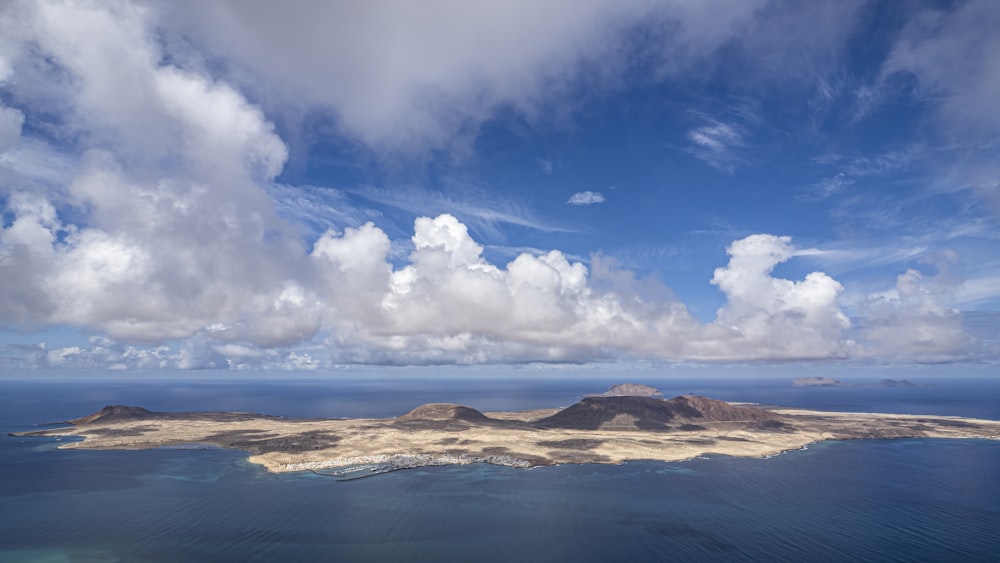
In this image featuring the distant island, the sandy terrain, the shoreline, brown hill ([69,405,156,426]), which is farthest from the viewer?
brown hill ([69,405,156,426])

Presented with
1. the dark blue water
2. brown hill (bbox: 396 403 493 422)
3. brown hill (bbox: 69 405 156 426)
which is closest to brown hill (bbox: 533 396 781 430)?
brown hill (bbox: 396 403 493 422)

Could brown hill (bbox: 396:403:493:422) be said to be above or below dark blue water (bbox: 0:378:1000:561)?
above

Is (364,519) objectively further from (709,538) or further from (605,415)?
(605,415)

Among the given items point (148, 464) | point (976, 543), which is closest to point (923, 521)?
point (976, 543)

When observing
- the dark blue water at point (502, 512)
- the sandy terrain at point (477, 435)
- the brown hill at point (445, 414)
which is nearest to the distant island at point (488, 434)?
the sandy terrain at point (477, 435)

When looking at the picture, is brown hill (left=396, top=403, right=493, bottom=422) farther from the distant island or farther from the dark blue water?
the dark blue water

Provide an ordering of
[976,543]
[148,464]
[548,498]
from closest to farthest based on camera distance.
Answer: [976,543] → [548,498] → [148,464]
